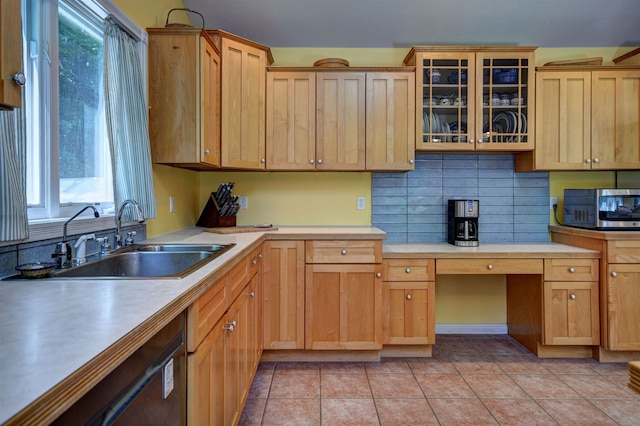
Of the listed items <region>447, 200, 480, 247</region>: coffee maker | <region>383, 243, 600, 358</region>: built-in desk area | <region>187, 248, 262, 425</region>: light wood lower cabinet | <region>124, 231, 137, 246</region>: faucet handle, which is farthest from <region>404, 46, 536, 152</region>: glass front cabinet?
<region>124, 231, 137, 246</region>: faucet handle

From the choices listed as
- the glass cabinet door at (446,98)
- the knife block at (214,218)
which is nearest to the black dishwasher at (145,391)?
the knife block at (214,218)

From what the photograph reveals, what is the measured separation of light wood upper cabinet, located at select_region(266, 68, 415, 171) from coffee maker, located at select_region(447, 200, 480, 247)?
1.71ft

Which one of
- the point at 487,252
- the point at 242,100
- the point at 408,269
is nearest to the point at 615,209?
the point at 487,252

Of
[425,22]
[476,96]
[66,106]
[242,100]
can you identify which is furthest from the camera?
[425,22]

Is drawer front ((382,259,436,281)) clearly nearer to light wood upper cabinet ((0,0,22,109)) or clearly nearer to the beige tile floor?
the beige tile floor

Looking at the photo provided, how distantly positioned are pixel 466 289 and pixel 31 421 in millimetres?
3257

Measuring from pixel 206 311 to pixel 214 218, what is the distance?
1.59 metres

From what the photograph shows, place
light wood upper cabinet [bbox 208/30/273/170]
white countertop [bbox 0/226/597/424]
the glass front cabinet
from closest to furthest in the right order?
white countertop [bbox 0/226/597/424]
light wood upper cabinet [bbox 208/30/273/170]
the glass front cabinet

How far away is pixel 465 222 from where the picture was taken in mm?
2902

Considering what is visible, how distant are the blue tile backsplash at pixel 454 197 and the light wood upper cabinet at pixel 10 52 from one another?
2.65 m

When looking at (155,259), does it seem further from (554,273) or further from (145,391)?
(554,273)

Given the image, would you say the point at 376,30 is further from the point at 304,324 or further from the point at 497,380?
the point at 497,380

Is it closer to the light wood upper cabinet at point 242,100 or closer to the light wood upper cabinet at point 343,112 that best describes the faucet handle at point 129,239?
the light wood upper cabinet at point 242,100

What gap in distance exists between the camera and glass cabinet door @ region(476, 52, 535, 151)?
2.82 meters
